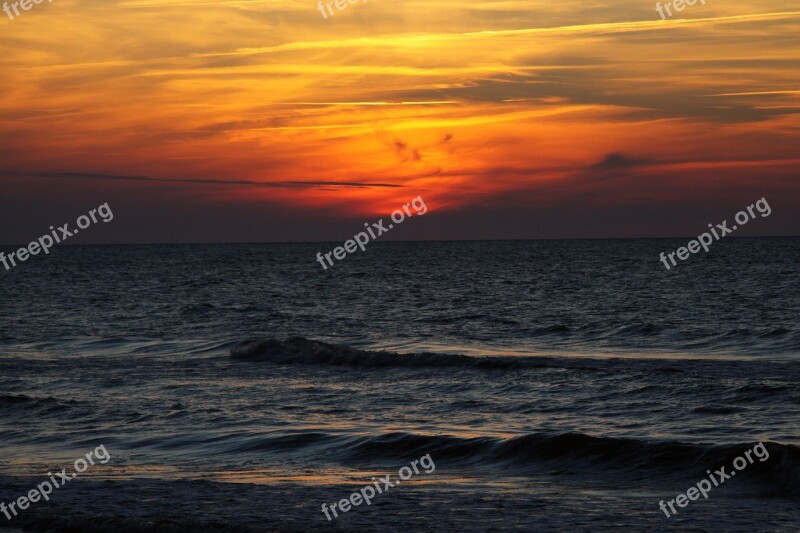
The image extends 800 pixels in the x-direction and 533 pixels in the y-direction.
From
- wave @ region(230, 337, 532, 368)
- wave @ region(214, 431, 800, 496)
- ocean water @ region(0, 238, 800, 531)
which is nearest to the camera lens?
ocean water @ region(0, 238, 800, 531)

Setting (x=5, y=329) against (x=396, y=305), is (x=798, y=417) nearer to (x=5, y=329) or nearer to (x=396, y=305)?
(x=5, y=329)

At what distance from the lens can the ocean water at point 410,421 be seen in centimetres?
1218

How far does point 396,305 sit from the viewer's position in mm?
54750

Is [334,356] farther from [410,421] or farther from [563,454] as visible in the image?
[563,454]

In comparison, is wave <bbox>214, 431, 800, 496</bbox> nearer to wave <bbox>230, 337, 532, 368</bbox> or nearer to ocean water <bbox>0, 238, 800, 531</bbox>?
ocean water <bbox>0, 238, 800, 531</bbox>

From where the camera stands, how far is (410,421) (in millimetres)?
18562

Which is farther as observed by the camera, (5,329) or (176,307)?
(176,307)

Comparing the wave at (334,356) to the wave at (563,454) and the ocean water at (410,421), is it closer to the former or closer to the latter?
the ocean water at (410,421)

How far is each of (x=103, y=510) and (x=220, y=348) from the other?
70.5 feet

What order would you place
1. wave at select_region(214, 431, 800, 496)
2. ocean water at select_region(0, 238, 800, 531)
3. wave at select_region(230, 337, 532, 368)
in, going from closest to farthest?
ocean water at select_region(0, 238, 800, 531), wave at select_region(214, 431, 800, 496), wave at select_region(230, 337, 532, 368)

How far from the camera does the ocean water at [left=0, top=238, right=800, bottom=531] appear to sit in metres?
12.2

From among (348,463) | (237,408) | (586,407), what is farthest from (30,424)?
(586,407)

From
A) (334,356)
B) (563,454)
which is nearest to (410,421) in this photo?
(563,454)

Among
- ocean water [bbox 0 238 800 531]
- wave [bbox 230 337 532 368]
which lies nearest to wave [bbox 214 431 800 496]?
ocean water [bbox 0 238 800 531]
